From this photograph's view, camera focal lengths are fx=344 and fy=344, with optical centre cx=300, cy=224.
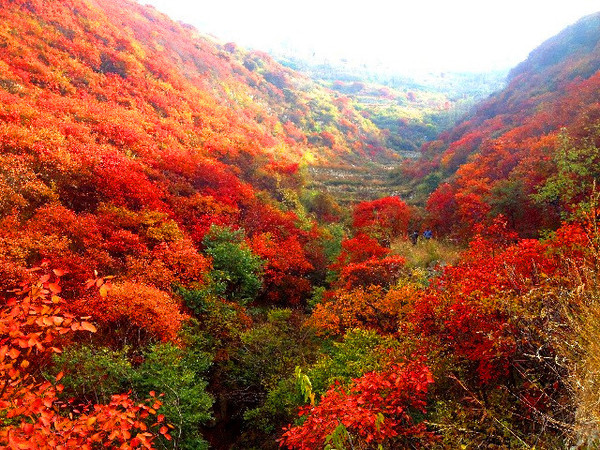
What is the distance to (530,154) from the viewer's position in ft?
76.4

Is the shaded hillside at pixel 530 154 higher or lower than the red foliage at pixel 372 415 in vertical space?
higher

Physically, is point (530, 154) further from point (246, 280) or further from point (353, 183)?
point (353, 183)

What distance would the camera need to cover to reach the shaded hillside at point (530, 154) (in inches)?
672

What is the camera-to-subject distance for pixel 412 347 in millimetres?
8438

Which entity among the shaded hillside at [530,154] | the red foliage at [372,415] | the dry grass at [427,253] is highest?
the shaded hillside at [530,154]

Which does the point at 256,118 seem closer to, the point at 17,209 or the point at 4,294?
the point at 17,209

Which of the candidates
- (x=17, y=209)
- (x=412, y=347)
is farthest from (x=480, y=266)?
(x=17, y=209)

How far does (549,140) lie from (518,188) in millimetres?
6278

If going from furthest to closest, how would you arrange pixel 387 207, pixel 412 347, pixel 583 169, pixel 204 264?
pixel 387 207, pixel 583 169, pixel 204 264, pixel 412 347

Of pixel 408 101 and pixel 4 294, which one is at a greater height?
pixel 408 101

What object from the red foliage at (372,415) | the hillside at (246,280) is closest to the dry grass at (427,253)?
the hillside at (246,280)

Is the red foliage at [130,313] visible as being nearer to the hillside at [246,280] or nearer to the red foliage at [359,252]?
the hillside at [246,280]

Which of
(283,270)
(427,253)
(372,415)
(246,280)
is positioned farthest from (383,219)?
(372,415)

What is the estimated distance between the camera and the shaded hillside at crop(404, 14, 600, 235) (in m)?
17.1
